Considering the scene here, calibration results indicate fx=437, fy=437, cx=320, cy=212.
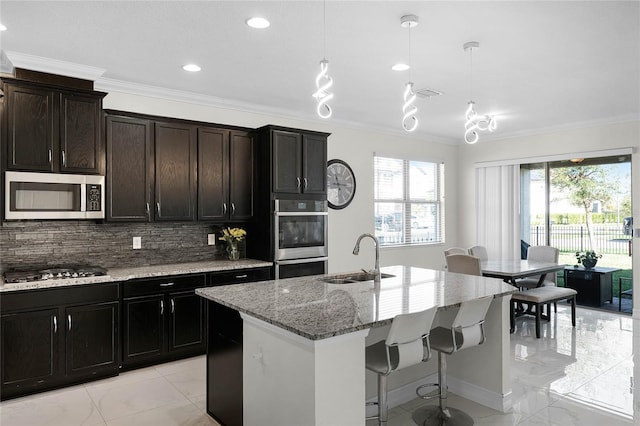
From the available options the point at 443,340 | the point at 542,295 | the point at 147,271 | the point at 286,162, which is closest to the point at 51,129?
the point at 147,271

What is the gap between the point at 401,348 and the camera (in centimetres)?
232

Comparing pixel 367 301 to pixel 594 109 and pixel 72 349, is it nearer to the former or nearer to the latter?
pixel 72 349

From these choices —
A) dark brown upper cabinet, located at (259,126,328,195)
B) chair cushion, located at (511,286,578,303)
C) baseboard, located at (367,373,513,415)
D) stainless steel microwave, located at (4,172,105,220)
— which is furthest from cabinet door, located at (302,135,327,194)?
chair cushion, located at (511,286,578,303)

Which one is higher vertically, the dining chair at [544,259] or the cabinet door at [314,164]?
the cabinet door at [314,164]

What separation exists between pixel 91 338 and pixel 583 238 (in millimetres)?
6810

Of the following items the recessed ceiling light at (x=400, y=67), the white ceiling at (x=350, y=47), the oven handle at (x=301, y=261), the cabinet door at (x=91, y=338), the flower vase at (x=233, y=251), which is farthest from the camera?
the flower vase at (x=233, y=251)

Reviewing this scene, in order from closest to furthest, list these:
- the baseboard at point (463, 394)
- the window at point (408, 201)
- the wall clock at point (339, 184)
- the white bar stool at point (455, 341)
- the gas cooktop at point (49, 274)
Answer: the white bar stool at point (455, 341) < the baseboard at point (463, 394) < the gas cooktop at point (49, 274) < the wall clock at point (339, 184) < the window at point (408, 201)

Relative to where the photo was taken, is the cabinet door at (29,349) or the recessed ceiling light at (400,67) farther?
the recessed ceiling light at (400,67)

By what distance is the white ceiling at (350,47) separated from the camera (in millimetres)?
2766

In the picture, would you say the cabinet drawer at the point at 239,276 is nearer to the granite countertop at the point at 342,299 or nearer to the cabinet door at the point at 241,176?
the cabinet door at the point at 241,176

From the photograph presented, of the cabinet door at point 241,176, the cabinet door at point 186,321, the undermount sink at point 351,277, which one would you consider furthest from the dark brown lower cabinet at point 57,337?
the undermount sink at point 351,277

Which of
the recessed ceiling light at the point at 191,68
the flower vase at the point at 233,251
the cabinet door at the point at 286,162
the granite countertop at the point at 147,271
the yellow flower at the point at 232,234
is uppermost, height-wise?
the recessed ceiling light at the point at 191,68

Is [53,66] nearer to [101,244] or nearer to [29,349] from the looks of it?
[101,244]

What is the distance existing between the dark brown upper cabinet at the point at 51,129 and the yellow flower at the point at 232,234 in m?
1.45
